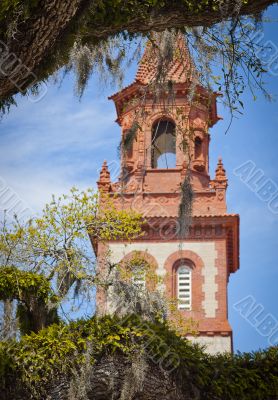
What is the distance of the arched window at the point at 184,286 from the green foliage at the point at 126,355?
26.4m

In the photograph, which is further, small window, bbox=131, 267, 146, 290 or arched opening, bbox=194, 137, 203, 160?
arched opening, bbox=194, 137, 203, 160

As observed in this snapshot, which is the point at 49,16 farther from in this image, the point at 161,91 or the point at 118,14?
the point at 161,91

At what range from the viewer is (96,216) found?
2380 centimetres

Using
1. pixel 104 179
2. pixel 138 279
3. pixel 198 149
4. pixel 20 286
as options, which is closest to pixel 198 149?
pixel 198 149

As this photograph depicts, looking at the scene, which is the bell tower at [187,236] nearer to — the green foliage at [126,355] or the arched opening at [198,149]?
→ the arched opening at [198,149]

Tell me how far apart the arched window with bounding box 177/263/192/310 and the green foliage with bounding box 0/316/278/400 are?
86.6 feet

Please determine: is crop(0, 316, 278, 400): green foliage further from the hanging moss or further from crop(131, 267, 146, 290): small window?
crop(131, 267, 146, 290): small window

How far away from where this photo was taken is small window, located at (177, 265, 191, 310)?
3859 centimetres

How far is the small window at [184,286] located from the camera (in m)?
38.6

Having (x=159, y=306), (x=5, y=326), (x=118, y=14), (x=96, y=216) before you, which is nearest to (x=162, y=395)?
(x=5, y=326)

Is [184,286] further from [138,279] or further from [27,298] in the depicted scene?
[27,298]

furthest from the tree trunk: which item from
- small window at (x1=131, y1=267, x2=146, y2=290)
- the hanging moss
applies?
small window at (x1=131, y1=267, x2=146, y2=290)

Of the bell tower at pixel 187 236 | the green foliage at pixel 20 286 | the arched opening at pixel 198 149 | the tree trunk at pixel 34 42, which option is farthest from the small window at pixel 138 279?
the tree trunk at pixel 34 42

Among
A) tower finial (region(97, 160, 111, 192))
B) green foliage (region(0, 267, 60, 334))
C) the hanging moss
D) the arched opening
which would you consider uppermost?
the arched opening
